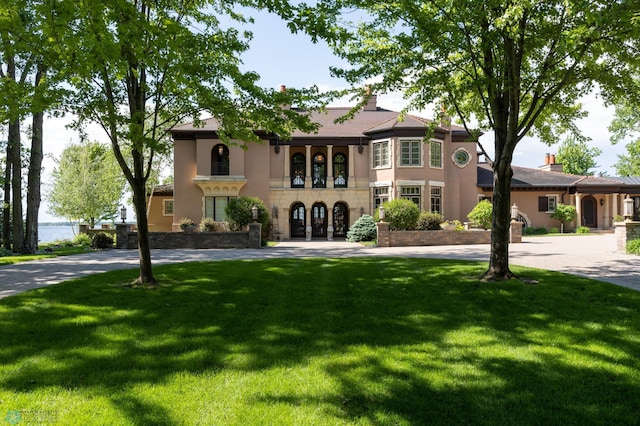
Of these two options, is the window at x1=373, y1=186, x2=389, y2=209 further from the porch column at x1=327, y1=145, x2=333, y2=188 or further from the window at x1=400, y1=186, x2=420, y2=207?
the porch column at x1=327, y1=145, x2=333, y2=188

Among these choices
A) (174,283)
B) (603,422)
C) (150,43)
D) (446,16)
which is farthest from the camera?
(174,283)

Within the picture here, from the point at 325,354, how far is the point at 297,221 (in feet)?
82.8

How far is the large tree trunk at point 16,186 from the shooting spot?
20172 mm

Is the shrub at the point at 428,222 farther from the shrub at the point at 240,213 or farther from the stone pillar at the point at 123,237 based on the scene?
the stone pillar at the point at 123,237

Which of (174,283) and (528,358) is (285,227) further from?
(528,358)

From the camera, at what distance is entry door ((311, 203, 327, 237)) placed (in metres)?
30.1

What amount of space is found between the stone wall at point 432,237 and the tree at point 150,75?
11404 mm

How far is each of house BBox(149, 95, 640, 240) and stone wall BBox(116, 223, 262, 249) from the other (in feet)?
22.7

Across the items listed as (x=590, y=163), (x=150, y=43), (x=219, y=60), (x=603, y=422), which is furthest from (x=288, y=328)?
(x=590, y=163)

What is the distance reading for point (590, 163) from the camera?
59.1 metres

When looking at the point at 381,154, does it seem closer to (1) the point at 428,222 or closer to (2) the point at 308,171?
(2) the point at 308,171

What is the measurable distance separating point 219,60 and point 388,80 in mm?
4089

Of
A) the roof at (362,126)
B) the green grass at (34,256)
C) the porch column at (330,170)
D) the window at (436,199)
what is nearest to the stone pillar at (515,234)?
the window at (436,199)

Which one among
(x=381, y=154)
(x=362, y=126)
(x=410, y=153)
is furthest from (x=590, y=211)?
(x=362, y=126)
